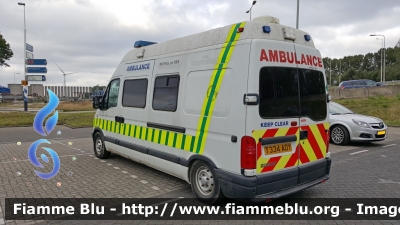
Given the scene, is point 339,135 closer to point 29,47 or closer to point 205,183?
point 205,183

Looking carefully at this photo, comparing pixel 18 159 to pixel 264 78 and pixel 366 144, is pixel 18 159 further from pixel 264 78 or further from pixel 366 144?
pixel 366 144

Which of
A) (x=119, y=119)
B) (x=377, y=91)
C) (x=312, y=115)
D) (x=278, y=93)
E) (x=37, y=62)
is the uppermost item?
(x=37, y=62)

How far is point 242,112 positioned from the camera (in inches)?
153

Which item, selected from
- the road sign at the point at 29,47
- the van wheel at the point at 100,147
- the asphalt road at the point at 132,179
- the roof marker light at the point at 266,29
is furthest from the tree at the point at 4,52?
the roof marker light at the point at 266,29

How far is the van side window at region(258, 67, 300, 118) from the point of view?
3980 mm

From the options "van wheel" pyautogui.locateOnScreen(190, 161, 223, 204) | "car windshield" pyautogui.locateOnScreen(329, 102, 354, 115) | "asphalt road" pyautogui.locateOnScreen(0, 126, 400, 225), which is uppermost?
"car windshield" pyautogui.locateOnScreen(329, 102, 354, 115)

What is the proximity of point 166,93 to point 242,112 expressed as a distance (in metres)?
1.85

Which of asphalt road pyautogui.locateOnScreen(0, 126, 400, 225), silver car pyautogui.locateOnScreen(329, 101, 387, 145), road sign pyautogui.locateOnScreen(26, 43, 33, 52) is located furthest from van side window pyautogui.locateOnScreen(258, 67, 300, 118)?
road sign pyautogui.locateOnScreen(26, 43, 33, 52)

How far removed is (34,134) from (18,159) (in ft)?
18.6

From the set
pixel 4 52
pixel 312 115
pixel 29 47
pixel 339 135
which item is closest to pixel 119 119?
pixel 312 115

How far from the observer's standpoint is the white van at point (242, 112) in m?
3.92

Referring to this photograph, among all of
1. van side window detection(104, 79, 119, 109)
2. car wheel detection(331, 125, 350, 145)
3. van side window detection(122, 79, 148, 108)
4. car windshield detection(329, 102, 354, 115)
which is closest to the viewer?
van side window detection(122, 79, 148, 108)

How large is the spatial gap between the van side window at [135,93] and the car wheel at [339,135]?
22.4 ft

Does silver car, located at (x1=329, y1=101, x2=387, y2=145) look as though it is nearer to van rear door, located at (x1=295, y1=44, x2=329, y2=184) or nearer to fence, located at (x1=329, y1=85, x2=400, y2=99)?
van rear door, located at (x1=295, y1=44, x2=329, y2=184)
